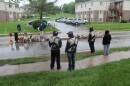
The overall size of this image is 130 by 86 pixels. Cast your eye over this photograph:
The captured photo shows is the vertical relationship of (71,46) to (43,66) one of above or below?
above

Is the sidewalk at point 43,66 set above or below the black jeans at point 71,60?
below

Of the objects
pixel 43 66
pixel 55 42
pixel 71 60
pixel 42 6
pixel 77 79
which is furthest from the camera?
pixel 42 6

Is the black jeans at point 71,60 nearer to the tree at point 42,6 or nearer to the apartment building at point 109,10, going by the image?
the tree at point 42,6

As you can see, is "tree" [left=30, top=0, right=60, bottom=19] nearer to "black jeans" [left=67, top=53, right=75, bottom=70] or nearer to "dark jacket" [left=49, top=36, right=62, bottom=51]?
"dark jacket" [left=49, top=36, right=62, bottom=51]

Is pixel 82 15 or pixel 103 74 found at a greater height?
pixel 82 15

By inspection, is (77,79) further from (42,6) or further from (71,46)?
(42,6)

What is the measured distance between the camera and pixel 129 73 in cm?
816

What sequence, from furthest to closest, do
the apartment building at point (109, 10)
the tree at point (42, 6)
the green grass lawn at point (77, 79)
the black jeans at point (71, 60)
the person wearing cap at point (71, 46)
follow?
the apartment building at point (109, 10) → the tree at point (42, 6) → the black jeans at point (71, 60) → the person wearing cap at point (71, 46) → the green grass lawn at point (77, 79)

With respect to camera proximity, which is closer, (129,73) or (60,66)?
(129,73)

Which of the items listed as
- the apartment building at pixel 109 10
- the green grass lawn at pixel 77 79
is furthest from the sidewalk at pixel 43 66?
the apartment building at pixel 109 10

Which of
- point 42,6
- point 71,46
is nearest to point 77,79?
point 71,46

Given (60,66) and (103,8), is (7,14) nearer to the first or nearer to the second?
(103,8)

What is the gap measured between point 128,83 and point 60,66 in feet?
14.7

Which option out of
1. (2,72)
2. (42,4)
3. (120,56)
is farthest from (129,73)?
(42,4)
